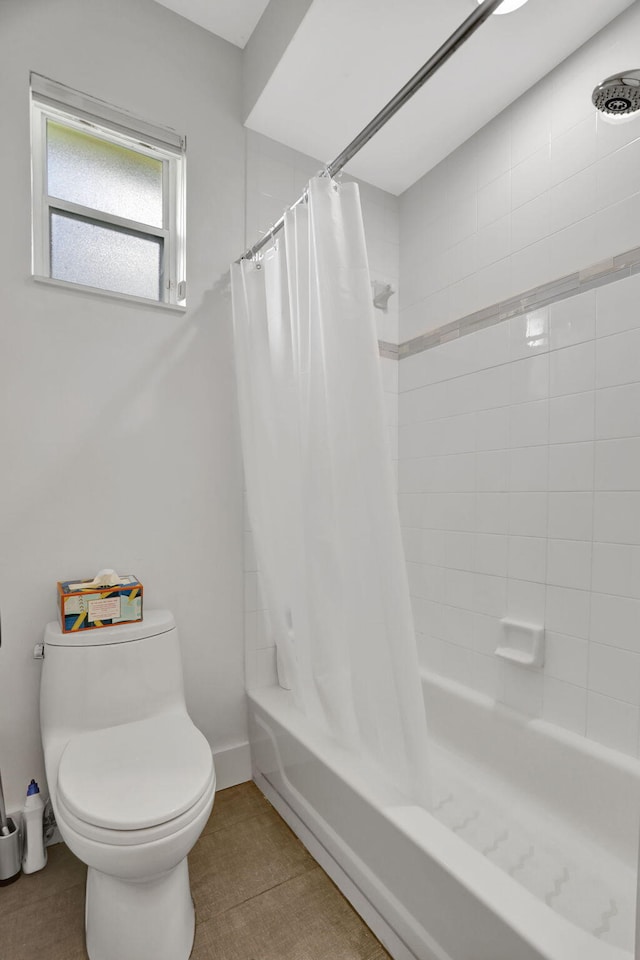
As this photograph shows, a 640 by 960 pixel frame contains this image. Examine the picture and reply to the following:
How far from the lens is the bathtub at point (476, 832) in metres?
1.03

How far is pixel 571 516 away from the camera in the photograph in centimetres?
165

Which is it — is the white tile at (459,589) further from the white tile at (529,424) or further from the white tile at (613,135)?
the white tile at (613,135)

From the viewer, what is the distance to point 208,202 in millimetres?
1938

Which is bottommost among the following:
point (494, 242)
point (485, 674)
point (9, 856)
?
point (9, 856)

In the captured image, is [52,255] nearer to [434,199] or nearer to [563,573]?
[434,199]

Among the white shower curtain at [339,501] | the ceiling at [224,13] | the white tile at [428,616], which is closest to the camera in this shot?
the white shower curtain at [339,501]

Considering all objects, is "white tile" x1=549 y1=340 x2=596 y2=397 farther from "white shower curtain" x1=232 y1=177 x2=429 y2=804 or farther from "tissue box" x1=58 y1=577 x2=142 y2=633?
"tissue box" x1=58 y1=577 x2=142 y2=633

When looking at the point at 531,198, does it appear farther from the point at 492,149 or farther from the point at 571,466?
the point at 571,466

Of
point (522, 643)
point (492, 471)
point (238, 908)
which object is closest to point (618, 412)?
point (492, 471)

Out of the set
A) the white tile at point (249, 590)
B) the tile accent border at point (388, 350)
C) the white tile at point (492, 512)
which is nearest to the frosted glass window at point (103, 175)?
the tile accent border at point (388, 350)

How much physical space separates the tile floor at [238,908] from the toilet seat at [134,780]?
41 centimetres

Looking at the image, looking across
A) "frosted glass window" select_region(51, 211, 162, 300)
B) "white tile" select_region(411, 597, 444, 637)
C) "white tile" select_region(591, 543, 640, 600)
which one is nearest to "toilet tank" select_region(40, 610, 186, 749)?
"white tile" select_region(411, 597, 444, 637)

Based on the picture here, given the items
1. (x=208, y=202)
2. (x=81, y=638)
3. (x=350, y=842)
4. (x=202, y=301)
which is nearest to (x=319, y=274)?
(x=202, y=301)

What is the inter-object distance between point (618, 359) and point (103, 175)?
6.15 feet
